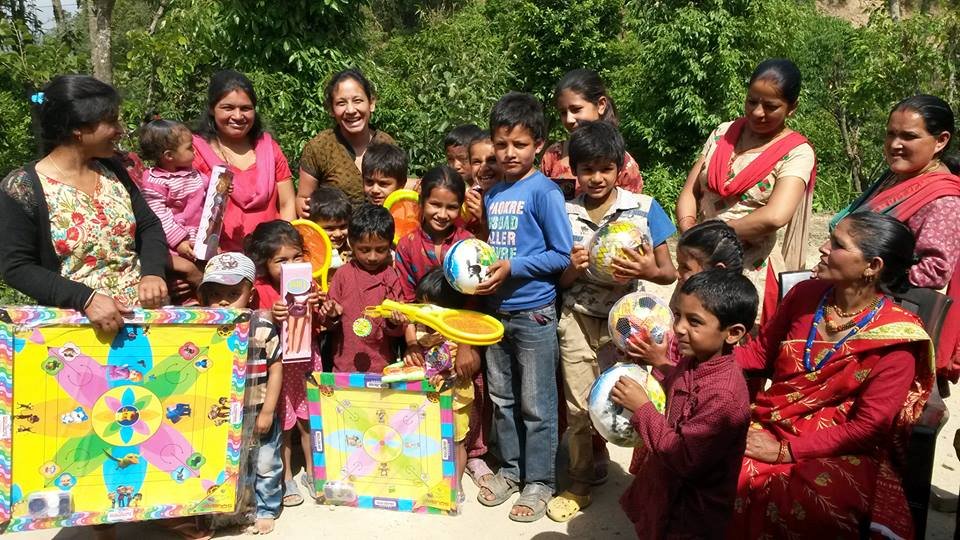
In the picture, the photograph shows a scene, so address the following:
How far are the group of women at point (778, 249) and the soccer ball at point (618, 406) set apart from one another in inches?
18.0

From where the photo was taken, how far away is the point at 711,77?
13.0m

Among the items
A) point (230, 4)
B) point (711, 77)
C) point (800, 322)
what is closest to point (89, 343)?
point (800, 322)

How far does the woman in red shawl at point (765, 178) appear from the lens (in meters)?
3.51

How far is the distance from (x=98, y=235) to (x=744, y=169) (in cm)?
305

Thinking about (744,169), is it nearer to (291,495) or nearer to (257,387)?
(257,387)

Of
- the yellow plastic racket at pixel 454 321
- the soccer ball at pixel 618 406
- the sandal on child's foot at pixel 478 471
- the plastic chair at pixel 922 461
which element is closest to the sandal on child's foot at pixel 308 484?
the sandal on child's foot at pixel 478 471

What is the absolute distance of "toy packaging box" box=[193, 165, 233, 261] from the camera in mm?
3705

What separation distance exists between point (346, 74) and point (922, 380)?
11.0 feet

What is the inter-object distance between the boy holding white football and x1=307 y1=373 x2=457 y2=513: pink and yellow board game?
2.08 ft

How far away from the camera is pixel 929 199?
10.3 ft

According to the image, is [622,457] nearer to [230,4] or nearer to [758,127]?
[758,127]

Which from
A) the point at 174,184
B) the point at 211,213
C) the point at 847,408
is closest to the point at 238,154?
the point at 174,184

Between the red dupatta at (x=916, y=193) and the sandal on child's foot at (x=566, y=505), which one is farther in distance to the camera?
the sandal on child's foot at (x=566, y=505)

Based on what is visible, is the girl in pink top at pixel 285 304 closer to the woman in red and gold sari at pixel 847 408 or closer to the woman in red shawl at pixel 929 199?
the woman in red and gold sari at pixel 847 408
